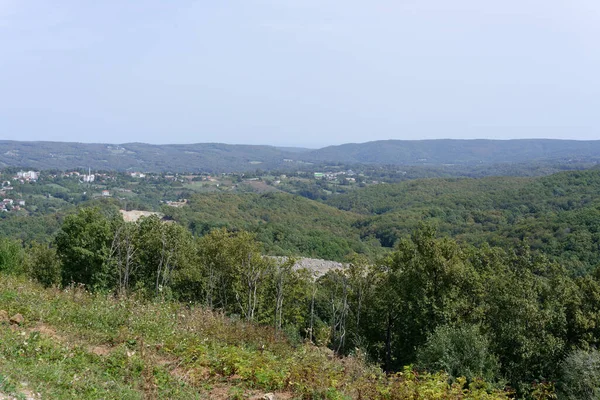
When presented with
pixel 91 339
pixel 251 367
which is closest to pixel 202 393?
pixel 251 367

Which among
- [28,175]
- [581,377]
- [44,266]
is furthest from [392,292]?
[28,175]

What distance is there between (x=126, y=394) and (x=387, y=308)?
12.9 metres

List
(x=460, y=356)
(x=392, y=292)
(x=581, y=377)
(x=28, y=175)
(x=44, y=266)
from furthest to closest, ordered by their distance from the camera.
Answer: (x=28, y=175)
(x=44, y=266)
(x=392, y=292)
(x=460, y=356)
(x=581, y=377)

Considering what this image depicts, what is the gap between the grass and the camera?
5.48 meters

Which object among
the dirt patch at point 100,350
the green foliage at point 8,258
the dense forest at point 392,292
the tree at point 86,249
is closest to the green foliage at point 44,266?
the dense forest at point 392,292

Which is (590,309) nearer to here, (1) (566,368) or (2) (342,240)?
(1) (566,368)

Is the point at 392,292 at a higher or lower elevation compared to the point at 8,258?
higher

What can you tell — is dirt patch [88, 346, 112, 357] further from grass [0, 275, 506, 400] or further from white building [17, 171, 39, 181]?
white building [17, 171, 39, 181]

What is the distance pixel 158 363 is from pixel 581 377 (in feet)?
32.3

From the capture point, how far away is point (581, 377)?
408 inches

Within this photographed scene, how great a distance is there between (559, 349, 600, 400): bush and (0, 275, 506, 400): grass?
5124mm

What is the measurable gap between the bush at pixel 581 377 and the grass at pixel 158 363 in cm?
512

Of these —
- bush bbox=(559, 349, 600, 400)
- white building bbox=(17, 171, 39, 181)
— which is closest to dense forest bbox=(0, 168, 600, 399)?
bush bbox=(559, 349, 600, 400)

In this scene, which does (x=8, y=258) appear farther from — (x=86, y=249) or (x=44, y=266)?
(x=86, y=249)
